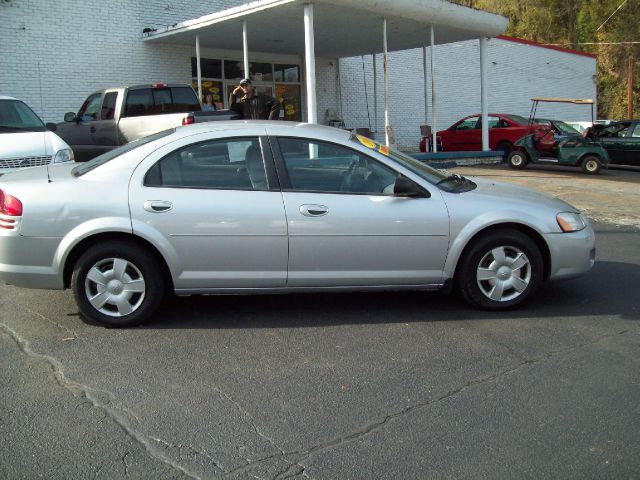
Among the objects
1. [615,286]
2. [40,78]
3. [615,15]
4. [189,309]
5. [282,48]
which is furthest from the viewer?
[615,15]

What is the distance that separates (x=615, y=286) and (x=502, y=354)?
228 centimetres

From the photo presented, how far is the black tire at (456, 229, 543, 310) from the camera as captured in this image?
497 cm

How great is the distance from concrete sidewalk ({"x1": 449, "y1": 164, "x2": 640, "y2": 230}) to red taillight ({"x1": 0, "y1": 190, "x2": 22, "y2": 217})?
675 cm

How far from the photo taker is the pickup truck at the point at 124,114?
11.5m

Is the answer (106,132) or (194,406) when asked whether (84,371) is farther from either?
(106,132)

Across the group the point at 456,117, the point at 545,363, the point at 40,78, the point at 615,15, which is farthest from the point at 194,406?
the point at 615,15

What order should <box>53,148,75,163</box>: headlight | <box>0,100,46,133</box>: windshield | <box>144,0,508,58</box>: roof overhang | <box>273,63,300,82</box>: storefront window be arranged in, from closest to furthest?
1. <box>53,148,75,163</box>: headlight
2. <box>0,100,46,133</box>: windshield
3. <box>144,0,508,58</box>: roof overhang
4. <box>273,63,300,82</box>: storefront window

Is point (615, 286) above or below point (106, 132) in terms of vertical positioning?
below

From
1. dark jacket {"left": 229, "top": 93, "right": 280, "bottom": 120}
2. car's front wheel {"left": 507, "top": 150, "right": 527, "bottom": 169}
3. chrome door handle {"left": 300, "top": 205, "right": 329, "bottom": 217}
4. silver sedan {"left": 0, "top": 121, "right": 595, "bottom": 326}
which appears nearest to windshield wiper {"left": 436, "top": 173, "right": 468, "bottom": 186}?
silver sedan {"left": 0, "top": 121, "right": 595, "bottom": 326}

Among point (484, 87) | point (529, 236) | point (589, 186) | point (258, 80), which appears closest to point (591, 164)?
point (589, 186)

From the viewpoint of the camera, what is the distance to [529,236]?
201 inches

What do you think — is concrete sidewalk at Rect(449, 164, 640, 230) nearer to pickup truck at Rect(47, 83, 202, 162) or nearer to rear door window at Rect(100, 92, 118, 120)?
pickup truck at Rect(47, 83, 202, 162)

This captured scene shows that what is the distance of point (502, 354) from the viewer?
4.25 meters

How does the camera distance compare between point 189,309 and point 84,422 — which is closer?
point 84,422
